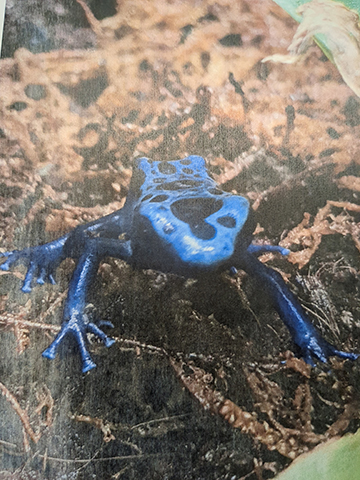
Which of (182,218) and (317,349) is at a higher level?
(182,218)

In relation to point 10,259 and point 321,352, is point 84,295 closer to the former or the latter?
point 10,259

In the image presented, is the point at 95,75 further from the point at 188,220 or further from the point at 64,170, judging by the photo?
the point at 188,220

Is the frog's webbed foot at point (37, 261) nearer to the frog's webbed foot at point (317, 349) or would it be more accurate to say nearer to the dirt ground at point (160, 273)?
the dirt ground at point (160, 273)

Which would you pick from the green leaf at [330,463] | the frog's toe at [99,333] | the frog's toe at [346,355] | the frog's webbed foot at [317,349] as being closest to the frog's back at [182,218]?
the frog's toe at [99,333]

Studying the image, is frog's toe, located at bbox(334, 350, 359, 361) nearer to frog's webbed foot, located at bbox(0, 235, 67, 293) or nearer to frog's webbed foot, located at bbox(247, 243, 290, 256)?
frog's webbed foot, located at bbox(247, 243, 290, 256)

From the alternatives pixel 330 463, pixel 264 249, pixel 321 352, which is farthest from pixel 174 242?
pixel 330 463

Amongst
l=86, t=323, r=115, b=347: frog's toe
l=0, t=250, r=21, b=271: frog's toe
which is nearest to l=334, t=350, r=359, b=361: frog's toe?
l=86, t=323, r=115, b=347: frog's toe

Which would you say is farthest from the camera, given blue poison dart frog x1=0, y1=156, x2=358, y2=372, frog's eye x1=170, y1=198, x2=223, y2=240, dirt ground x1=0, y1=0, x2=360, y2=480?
frog's eye x1=170, y1=198, x2=223, y2=240
